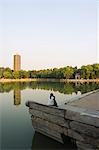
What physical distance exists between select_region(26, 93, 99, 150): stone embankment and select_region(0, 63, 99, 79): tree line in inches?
3054

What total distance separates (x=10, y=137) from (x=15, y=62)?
5525 inches

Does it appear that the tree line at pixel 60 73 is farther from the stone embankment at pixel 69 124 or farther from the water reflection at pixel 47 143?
the stone embankment at pixel 69 124

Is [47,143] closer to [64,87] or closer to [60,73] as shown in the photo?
[64,87]

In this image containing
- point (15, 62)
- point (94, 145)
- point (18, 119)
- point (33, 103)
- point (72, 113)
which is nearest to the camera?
point (94, 145)

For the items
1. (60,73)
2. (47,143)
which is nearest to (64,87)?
(47,143)

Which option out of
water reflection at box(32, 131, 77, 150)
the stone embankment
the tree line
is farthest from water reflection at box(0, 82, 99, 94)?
the tree line

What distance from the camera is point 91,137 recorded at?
25.8 ft

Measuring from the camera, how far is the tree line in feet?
288

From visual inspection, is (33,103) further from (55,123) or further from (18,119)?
(18,119)

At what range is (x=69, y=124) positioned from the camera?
28.6 ft

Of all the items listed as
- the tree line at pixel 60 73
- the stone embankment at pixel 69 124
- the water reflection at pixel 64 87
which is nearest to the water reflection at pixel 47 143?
the stone embankment at pixel 69 124

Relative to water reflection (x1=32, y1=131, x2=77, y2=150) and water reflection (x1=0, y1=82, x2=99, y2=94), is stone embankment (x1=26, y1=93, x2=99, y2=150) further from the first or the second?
water reflection (x1=0, y1=82, x2=99, y2=94)

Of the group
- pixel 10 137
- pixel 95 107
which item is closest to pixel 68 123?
pixel 95 107

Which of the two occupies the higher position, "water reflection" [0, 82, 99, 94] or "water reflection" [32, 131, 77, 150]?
"water reflection" [0, 82, 99, 94]
